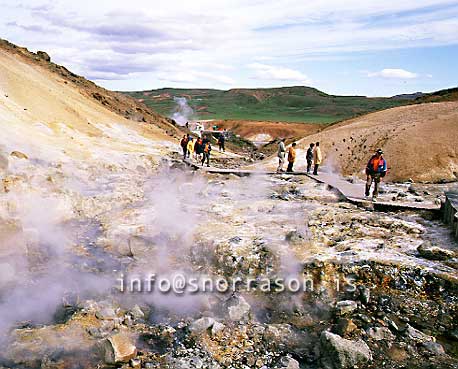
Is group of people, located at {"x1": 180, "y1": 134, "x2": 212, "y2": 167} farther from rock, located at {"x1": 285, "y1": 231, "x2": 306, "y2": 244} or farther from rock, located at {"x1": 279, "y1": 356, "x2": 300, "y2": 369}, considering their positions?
rock, located at {"x1": 279, "y1": 356, "x2": 300, "y2": 369}

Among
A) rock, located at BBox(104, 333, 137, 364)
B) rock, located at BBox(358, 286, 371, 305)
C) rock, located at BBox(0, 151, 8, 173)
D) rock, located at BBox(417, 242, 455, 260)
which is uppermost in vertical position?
rock, located at BBox(0, 151, 8, 173)

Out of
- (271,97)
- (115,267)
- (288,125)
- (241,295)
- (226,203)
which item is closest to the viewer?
(241,295)

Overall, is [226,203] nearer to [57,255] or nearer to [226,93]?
[57,255]

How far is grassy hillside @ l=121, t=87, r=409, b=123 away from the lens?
281ft

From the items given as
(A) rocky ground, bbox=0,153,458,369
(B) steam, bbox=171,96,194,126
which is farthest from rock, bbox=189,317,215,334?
(B) steam, bbox=171,96,194,126

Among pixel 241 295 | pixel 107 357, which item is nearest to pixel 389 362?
pixel 241 295

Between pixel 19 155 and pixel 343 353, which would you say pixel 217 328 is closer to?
pixel 343 353

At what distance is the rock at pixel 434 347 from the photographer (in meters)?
5.62

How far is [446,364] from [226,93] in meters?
118

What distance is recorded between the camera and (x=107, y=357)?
536 centimetres

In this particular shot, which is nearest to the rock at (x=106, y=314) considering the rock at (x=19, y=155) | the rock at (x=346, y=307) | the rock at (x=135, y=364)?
the rock at (x=135, y=364)

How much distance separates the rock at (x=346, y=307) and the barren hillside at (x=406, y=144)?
10.3 metres

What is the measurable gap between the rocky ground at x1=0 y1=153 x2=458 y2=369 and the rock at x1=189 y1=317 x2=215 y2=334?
0.05 ft

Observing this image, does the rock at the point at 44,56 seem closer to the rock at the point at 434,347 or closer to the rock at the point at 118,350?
the rock at the point at 118,350
